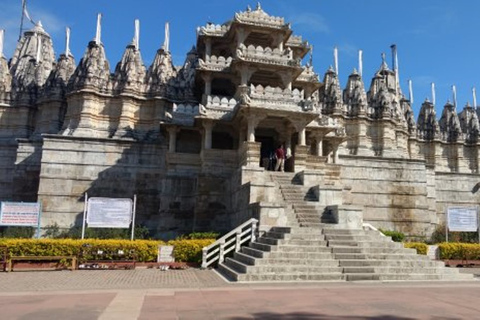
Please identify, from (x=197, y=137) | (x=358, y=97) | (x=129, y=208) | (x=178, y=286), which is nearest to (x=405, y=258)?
(x=178, y=286)

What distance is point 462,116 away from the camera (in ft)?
147

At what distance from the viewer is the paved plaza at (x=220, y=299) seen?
7.75m

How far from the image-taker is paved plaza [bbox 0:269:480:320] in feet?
25.4

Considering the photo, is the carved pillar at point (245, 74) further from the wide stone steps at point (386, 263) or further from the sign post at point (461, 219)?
the wide stone steps at point (386, 263)

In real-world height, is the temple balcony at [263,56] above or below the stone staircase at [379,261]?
above

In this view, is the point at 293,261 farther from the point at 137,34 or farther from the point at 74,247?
the point at 137,34

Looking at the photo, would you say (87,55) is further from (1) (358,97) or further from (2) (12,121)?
(1) (358,97)

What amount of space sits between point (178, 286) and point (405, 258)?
27.7 feet

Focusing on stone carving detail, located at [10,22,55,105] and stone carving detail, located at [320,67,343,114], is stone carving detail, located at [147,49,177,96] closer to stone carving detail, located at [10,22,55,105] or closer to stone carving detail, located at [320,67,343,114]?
stone carving detail, located at [10,22,55,105]

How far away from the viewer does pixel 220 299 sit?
30.6 ft

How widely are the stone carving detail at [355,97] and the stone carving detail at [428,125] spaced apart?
9.78 metres

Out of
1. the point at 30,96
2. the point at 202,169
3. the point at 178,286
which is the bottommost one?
the point at 178,286

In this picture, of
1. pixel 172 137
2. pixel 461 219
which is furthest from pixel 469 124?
pixel 172 137

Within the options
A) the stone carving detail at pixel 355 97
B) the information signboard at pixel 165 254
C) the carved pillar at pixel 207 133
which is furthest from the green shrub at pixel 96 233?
the stone carving detail at pixel 355 97
